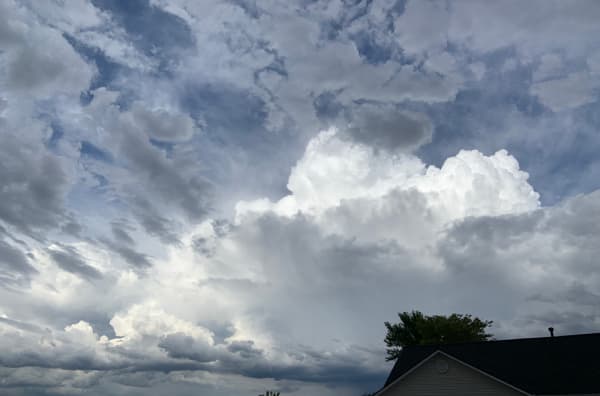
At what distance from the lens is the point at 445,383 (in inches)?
1335

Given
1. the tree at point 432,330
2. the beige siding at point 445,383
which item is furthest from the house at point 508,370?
the tree at point 432,330

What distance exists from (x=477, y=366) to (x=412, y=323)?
44.0 meters

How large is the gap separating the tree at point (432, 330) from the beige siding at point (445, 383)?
1529 inches

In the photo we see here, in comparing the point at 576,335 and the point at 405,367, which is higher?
the point at 576,335

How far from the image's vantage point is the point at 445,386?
33844mm

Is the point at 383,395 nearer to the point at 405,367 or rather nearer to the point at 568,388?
the point at 405,367

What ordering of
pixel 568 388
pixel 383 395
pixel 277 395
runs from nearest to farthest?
pixel 568 388 < pixel 383 395 < pixel 277 395

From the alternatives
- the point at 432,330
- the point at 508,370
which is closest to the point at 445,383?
the point at 508,370

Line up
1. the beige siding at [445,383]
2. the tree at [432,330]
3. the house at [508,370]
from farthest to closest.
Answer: the tree at [432,330], the beige siding at [445,383], the house at [508,370]

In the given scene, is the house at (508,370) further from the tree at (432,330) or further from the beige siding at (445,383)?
the tree at (432,330)

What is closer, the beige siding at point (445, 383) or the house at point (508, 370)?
the house at point (508, 370)

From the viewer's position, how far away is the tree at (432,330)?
71500 millimetres

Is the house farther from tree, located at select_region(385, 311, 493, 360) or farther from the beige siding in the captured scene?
tree, located at select_region(385, 311, 493, 360)

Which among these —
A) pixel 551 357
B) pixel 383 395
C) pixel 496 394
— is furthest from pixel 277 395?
pixel 551 357
